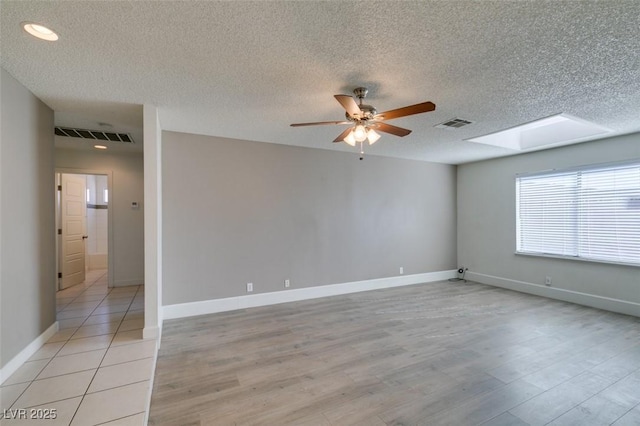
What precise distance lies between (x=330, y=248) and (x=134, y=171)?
4.10 m

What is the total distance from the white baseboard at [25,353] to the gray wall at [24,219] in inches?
1.6

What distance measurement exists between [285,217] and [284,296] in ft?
4.29

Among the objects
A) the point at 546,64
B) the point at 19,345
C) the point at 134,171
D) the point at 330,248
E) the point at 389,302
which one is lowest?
the point at 389,302

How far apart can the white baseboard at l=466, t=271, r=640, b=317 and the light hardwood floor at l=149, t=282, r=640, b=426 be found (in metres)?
0.28

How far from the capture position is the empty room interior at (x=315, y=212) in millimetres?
1842

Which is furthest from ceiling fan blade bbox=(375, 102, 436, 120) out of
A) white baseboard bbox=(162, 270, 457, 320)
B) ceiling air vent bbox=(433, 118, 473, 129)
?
white baseboard bbox=(162, 270, 457, 320)

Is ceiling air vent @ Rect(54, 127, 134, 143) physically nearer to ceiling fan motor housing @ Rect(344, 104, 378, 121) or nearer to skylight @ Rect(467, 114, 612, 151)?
ceiling fan motor housing @ Rect(344, 104, 378, 121)

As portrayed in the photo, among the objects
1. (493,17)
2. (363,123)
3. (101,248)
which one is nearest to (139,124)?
(363,123)

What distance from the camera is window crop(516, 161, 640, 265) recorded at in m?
4.04

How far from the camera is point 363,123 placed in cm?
263

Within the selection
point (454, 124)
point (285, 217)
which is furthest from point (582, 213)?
point (285, 217)

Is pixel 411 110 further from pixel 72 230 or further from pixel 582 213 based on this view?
pixel 72 230

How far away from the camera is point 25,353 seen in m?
2.43

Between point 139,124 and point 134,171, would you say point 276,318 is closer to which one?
point 139,124
